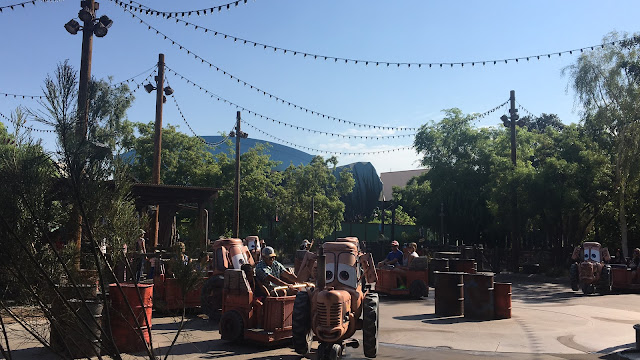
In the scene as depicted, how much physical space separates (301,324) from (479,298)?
649 centimetres

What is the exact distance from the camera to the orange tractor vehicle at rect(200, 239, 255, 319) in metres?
12.2

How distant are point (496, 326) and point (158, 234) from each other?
644 inches

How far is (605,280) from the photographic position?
19672 millimetres

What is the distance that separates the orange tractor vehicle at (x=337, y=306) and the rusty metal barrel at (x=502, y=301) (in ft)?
18.0

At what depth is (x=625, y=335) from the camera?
11586mm

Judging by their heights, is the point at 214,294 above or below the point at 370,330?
above

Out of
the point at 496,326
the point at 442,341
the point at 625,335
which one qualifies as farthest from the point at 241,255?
the point at 625,335

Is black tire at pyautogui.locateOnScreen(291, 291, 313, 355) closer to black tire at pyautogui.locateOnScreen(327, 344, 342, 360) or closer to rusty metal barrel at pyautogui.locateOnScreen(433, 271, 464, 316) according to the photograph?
black tire at pyautogui.locateOnScreen(327, 344, 342, 360)

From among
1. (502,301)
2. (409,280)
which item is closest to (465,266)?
(409,280)

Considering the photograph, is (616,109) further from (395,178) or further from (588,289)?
(395,178)

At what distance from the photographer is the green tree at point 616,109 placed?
27.3m

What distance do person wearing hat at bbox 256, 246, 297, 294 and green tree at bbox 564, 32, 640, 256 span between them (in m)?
22.7

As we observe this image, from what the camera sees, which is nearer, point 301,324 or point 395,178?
point 301,324

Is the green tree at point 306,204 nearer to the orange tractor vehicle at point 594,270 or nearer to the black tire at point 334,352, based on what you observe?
the orange tractor vehicle at point 594,270
